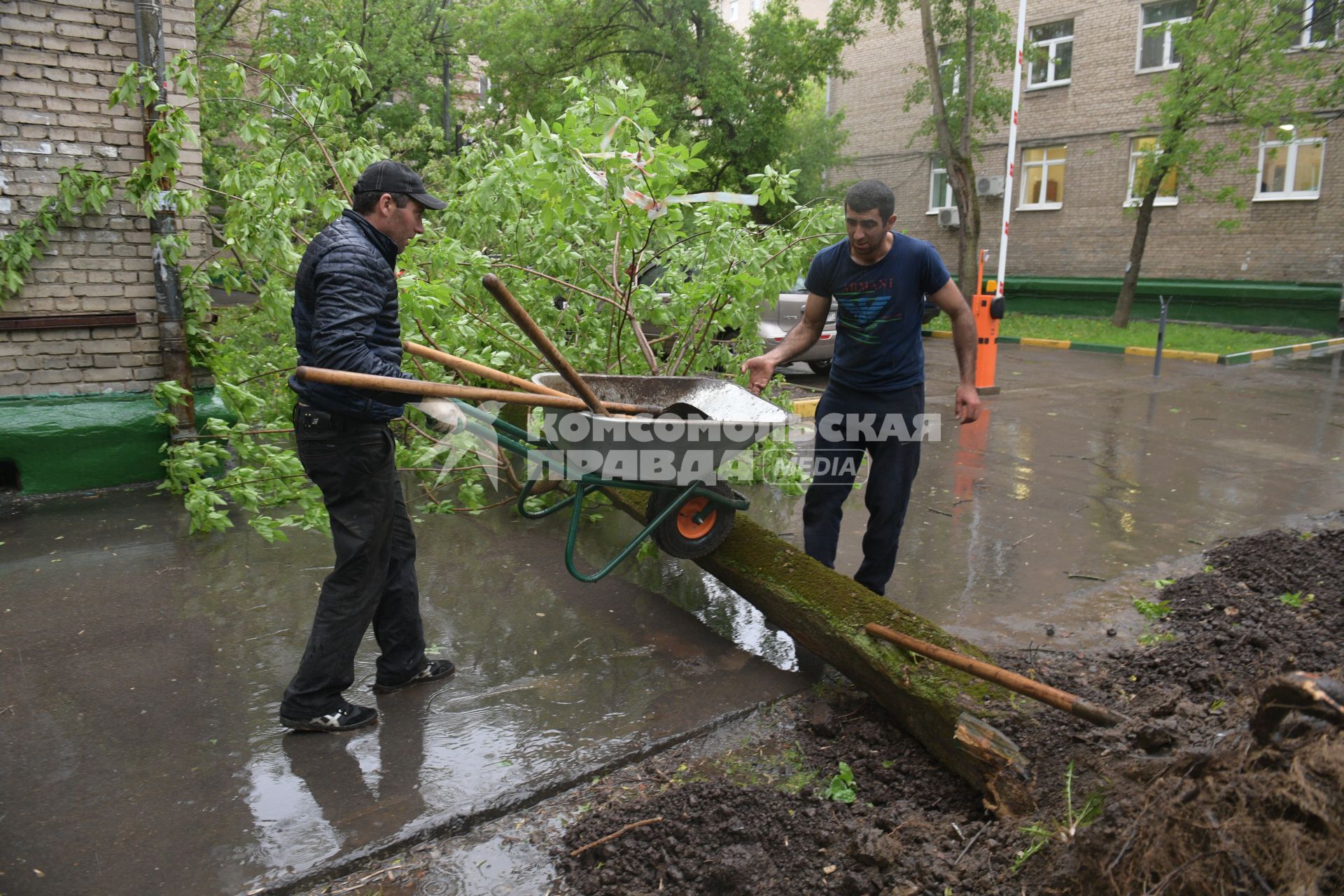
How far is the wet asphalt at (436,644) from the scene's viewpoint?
286 cm

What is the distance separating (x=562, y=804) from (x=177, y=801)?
118cm

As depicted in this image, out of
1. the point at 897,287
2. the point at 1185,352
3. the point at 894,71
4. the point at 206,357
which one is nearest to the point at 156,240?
the point at 206,357

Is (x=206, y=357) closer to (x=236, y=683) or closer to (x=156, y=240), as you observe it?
(x=156, y=240)

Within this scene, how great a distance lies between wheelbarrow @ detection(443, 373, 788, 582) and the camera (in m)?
3.54

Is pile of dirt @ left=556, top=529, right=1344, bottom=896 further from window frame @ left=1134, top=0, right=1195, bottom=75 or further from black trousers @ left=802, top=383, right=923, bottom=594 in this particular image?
window frame @ left=1134, top=0, right=1195, bottom=75

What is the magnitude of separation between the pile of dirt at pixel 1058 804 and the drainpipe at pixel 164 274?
4.51 metres

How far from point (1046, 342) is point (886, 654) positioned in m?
14.5

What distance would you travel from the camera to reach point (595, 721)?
3430mm

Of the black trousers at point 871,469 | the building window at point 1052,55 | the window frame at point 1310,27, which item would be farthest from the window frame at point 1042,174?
the black trousers at point 871,469

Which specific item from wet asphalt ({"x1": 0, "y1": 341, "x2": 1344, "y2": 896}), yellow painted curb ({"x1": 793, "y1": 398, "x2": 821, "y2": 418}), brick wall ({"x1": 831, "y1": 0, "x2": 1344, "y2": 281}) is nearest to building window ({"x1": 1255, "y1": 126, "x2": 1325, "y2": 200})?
brick wall ({"x1": 831, "y1": 0, "x2": 1344, "y2": 281})

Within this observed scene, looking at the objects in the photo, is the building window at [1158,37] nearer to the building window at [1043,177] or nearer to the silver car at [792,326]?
the building window at [1043,177]

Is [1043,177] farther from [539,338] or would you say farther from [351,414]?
[351,414]

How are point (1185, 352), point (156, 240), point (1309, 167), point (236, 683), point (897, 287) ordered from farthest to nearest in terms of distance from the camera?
point (1309, 167)
point (1185, 352)
point (156, 240)
point (897, 287)
point (236, 683)

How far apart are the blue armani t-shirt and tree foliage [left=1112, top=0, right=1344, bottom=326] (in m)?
13.3
